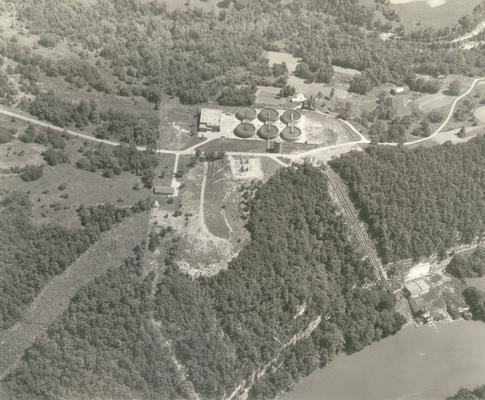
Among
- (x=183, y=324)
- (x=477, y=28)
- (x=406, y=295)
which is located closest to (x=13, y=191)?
(x=183, y=324)

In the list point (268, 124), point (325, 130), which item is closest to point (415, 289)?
point (325, 130)

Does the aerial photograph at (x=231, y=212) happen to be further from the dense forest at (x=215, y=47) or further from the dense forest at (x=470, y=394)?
the dense forest at (x=470, y=394)

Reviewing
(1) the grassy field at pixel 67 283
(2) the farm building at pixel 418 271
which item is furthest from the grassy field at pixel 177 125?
(2) the farm building at pixel 418 271

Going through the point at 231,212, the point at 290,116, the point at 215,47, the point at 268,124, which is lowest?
the point at 231,212

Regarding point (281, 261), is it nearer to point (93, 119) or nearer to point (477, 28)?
point (93, 119)

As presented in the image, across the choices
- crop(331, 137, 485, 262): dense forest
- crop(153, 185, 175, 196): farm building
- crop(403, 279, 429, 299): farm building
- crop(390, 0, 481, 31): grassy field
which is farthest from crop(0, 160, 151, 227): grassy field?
crop(390, 0, 481, 31): grassy field

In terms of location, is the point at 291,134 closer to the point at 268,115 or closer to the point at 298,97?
the point at 268,115
